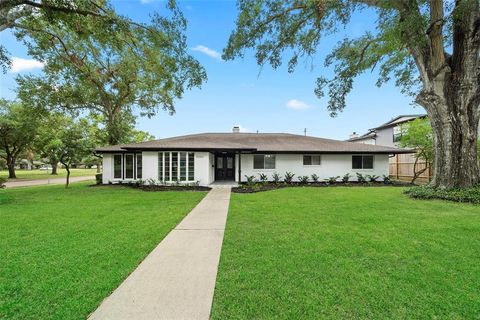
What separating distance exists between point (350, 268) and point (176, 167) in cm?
1203

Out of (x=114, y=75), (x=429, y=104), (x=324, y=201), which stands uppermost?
(x=114, y=75)

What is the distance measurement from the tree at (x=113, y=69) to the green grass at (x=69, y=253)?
23.8 ft

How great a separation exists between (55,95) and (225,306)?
21622 millimetres

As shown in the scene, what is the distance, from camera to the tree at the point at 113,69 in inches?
402

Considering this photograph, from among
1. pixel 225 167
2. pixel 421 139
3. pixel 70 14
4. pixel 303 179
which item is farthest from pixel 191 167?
pixel 421 139

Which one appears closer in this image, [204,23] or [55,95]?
[204,23]

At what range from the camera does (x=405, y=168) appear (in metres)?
18.7

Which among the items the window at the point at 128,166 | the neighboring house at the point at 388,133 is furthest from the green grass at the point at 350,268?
the neighboring house at the point at 388,133

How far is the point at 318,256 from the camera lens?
12.4 ft

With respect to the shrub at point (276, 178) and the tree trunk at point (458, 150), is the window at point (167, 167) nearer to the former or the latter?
the shrub at point (276, 178)

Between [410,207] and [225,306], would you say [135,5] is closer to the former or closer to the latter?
[225,306]

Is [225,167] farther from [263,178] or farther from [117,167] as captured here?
[117,167]

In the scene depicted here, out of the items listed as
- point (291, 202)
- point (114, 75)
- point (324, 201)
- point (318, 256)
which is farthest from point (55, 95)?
point (318, 256)

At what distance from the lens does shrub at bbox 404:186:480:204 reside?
8.34m
